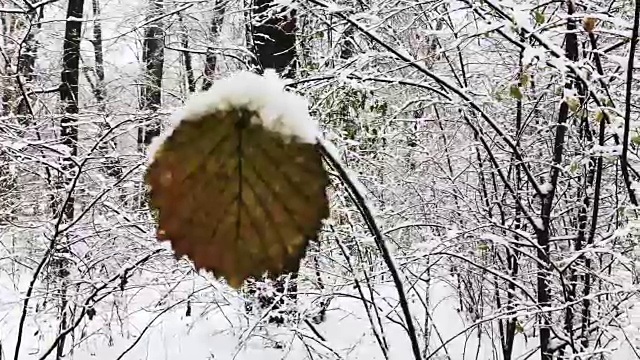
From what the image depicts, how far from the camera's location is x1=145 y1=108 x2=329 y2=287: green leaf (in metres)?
Result: 0.12

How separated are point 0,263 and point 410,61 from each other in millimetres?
2842

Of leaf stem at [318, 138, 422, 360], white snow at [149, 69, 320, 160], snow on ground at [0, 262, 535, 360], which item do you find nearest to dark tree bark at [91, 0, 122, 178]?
snow on ground at [0, 262, 535, 360]

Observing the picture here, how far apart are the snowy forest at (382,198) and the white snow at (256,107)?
3.70 feet

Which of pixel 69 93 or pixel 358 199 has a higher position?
pixel 69 93

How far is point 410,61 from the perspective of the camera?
1283 mm

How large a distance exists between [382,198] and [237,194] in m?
2.88

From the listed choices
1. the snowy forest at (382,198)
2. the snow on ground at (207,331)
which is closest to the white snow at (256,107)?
the snowy forest at (382,198)

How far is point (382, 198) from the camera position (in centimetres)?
298

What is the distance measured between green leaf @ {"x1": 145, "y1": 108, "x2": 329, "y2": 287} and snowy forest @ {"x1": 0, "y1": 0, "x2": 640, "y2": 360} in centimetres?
114

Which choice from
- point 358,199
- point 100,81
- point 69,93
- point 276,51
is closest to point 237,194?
point 358,199

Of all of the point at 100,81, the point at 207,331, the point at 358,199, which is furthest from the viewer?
the point at 100,81

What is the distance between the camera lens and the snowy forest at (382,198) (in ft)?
5.37

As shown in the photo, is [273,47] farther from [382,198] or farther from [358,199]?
[358,199]

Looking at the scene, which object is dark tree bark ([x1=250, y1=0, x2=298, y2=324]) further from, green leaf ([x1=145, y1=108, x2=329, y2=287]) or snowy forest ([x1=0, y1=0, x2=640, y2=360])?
green leaf ([x1=145, y1=108, x2=329, y2=287])
